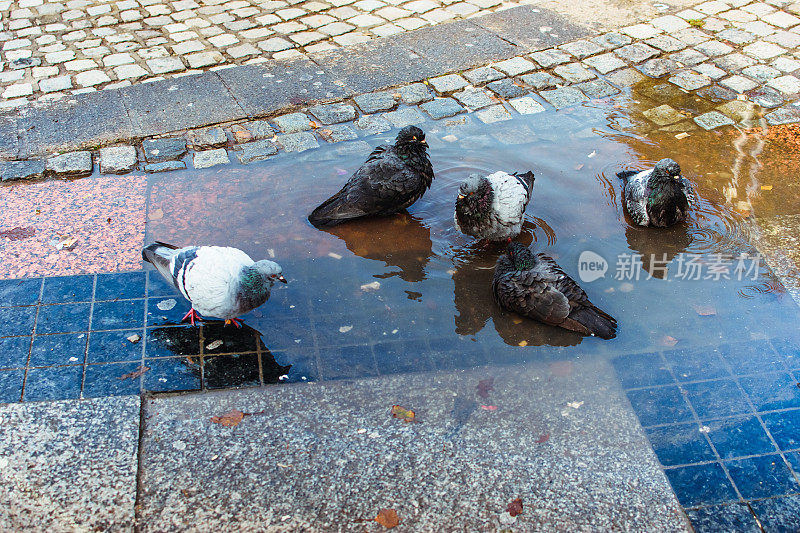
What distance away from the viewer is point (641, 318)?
434 cm

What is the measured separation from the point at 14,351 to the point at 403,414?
98.9 inches

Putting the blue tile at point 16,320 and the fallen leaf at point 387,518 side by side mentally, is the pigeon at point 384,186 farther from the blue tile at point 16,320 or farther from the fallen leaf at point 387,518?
the fallen leaf at point 387,518

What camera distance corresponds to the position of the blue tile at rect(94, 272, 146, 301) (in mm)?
4441

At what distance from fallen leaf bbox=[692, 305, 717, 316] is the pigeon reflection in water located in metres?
1.95

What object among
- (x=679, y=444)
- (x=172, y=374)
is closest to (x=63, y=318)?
(x=172, y=374)

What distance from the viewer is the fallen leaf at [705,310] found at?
4.36 meters

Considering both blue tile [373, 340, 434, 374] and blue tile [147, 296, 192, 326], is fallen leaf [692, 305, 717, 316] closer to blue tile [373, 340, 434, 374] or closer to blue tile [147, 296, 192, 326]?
blue tile [373, 340, 434, 374]

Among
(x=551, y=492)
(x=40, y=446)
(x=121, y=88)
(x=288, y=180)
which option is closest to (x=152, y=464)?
(x=40, y=446)

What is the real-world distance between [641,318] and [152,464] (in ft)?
10.6

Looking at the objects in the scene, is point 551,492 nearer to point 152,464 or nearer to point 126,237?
point 152,464

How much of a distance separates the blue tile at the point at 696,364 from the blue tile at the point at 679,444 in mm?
398

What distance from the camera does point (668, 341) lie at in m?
4.16

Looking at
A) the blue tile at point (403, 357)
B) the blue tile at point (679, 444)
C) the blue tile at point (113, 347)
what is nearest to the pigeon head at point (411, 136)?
the blue tile at point (403, 357)

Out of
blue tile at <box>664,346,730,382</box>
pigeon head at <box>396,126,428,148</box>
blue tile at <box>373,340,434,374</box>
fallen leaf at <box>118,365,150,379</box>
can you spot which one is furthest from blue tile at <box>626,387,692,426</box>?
fallen leaf at <box>118,365,150,379</box>
